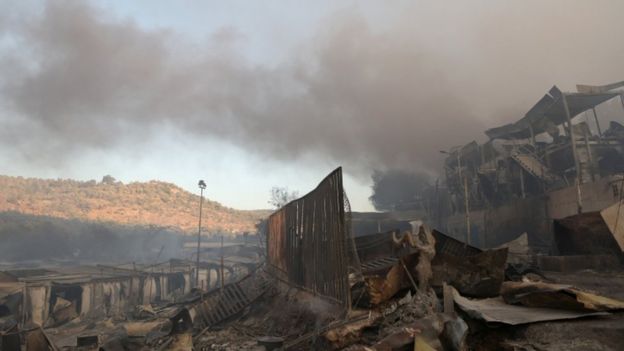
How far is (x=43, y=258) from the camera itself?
4106 cm

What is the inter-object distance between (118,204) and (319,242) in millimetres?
70618

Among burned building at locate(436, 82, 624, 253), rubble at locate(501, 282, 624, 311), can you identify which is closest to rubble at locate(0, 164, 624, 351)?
rubble at locate(501, 282, 624, 311)

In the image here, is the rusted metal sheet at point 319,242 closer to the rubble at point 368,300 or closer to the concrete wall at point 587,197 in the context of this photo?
the rubble at point 368,300

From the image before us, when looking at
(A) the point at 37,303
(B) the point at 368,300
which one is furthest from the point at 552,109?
(A) the point at 37,303

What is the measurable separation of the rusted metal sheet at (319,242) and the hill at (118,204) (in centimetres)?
5450

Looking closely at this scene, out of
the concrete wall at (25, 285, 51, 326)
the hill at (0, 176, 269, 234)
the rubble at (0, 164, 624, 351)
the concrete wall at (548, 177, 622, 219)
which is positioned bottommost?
the concrete wall at (25, 285, 51, 326)

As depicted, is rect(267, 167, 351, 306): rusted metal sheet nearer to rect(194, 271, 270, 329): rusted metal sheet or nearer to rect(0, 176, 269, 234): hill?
rect(194, 271, 270, 329): rusted metal sheet

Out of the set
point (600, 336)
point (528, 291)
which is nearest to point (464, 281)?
point (528, 291)

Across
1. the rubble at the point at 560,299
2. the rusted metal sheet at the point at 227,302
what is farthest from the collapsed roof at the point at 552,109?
the rubble at the point at 560,299

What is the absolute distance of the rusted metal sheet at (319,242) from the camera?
733 cm

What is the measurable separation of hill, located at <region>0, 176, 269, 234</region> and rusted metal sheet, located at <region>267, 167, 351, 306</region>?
5450 centimetres

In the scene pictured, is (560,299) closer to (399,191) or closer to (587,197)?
(587,197)

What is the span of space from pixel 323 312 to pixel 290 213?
424cm

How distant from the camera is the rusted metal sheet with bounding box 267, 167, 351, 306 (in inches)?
289
